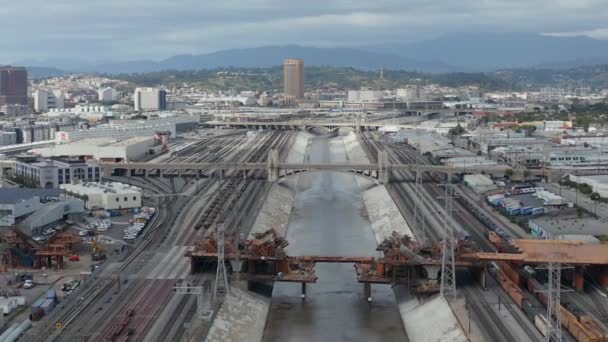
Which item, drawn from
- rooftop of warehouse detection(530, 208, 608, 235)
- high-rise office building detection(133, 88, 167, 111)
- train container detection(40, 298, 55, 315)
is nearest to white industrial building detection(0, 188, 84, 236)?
train container detection(40, 298, 55, 315)

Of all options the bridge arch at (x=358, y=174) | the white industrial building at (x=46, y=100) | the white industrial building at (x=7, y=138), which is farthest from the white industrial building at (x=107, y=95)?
the bridge arch at (x=358, y=174)

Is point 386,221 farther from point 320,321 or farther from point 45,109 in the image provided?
point 45,109

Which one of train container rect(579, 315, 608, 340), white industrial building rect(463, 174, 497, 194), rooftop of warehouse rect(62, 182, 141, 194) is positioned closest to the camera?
train container rect(579, 315, 608, 340)

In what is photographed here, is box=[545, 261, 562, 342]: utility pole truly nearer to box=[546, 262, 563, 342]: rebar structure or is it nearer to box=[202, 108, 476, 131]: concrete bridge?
box=[546, 262, 563, 342]: rebar structure

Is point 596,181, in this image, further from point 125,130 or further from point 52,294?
point 125,130

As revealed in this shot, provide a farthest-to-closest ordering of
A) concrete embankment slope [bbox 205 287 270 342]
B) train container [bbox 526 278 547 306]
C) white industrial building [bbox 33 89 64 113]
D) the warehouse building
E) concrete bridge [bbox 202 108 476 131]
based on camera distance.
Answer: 1. white industrial building [bbox 33 89 64 113]
2. concrete bridge [bbox 202 108 476 131]
3. the warehouse building
4. train container [bbox 526 278 547 306]
5. concrete embankment slope [bbox 205 287 270 342]

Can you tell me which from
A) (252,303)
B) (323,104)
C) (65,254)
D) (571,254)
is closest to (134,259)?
(65,254)

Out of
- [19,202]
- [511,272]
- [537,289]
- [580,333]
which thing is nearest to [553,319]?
[580,333]
